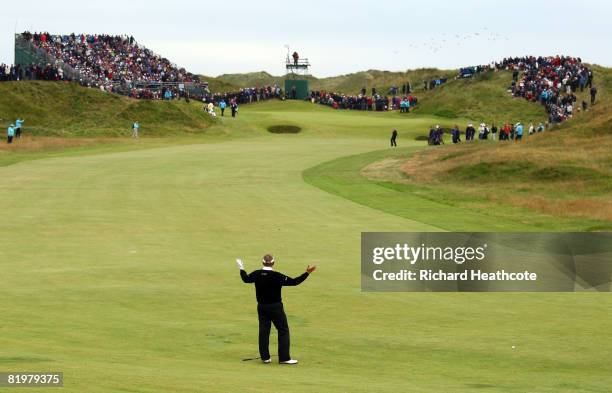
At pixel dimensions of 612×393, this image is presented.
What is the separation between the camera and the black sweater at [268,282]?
18.8 meters

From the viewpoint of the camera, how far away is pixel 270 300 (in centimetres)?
1905

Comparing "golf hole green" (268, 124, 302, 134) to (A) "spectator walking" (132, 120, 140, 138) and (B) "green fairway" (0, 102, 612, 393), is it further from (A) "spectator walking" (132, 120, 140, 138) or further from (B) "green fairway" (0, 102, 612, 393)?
(B) "green fairway" (0, 102, 612, 393)

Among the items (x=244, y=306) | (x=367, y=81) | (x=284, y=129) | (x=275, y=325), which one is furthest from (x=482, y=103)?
(x=275, y=325)

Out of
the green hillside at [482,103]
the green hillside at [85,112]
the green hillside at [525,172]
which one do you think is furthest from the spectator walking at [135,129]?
the green hillside at [482,103]

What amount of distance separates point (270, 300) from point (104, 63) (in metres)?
96.4

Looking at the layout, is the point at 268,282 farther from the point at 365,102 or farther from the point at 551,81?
the point at 365,102

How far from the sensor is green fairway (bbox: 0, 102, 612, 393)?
1791cm

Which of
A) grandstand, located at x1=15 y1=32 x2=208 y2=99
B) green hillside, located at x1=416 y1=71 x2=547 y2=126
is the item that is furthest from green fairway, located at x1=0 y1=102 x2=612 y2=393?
green hillside, located at x1=416 y1=71 x2=547 y2=126

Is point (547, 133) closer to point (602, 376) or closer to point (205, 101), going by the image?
point (205, 101)

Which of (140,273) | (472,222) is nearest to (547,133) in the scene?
(472,222)

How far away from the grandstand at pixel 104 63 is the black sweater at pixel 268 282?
3498 inches

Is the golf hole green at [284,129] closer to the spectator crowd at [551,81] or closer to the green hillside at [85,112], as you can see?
the green hillside at [85,112]

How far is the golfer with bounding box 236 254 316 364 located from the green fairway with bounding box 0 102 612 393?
35cm

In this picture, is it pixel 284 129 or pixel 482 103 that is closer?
pixel 284 129
